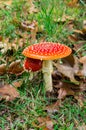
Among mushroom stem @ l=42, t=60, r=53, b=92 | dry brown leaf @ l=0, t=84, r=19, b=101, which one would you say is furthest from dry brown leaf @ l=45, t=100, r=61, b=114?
dry brown leaf @ l=0, t=84, r=19, b=101

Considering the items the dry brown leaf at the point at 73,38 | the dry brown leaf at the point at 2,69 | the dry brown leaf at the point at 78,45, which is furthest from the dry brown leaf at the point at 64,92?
the dry brown leaf at the point at 73,38

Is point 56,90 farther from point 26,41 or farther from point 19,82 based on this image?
point 26,41

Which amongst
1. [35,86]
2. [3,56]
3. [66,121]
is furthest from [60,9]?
[66,121]

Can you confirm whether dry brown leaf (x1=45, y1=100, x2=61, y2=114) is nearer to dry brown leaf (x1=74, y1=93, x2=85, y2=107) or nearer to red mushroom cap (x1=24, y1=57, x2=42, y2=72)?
dry brown leaf (x1=74, y1=93, x2=85, y2=107)

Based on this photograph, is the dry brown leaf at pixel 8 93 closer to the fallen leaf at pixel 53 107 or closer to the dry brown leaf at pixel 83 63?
the fallen leaf at pixel 53 107

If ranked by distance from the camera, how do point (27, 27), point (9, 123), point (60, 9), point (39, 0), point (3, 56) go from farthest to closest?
point (39, 0) < point (60, 9) < point (27, 27) < point (3, 56) < point (9, 123)

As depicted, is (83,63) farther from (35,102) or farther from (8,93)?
(8,93)

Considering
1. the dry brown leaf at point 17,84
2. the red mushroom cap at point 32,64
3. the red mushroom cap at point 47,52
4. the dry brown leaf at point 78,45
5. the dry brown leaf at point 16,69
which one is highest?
the red mushroom cap at point 47,52
